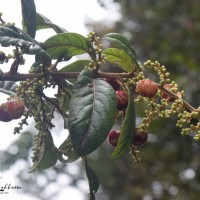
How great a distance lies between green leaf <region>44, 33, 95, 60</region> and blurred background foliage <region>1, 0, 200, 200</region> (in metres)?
3.20

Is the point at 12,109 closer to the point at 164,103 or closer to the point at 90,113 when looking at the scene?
the point at 90,113

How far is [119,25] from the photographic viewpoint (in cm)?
702

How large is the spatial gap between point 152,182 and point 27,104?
4.87m

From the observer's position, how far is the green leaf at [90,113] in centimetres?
95

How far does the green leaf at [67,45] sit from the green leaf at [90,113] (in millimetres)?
101

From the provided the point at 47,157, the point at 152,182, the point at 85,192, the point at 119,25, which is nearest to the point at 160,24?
the point at 119,25

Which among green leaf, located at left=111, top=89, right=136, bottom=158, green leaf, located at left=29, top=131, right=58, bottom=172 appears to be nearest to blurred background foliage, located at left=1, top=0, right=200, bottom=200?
green leaf, located at left=29, top=131, right=58, bottom=172

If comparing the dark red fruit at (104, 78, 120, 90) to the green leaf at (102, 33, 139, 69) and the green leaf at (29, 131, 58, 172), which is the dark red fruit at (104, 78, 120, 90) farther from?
the green leaf at (29, 131, 58, 172)

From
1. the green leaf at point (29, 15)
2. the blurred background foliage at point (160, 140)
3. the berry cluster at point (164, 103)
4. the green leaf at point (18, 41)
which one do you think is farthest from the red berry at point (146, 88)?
the blurred background foliage at point (160, 140)

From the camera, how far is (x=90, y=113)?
3.25 feet

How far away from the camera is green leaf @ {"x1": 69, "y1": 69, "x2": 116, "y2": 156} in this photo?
0.95 meters

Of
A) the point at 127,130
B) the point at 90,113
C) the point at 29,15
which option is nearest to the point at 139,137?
the point at 127,130

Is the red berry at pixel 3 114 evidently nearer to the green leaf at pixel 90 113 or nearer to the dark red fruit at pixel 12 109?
the dark red fruit at pixel 12 109

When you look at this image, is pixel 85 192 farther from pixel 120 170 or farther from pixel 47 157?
pixel 47 157
